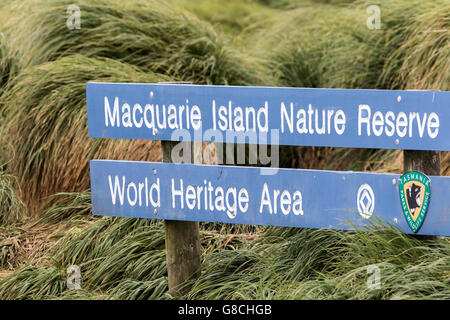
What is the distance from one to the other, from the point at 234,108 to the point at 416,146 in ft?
2.95

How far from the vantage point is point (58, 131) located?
5.21 m

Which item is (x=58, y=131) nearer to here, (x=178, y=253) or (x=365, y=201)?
(x=178, y=253)

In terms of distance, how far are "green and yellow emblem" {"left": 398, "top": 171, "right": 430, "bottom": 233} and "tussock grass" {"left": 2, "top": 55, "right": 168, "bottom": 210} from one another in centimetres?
223

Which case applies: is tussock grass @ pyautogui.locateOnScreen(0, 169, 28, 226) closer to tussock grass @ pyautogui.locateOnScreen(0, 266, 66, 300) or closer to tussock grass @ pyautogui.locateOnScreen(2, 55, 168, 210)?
tussock grass @ pyautogui.locateOnScreen(2, 55, 168, 210)

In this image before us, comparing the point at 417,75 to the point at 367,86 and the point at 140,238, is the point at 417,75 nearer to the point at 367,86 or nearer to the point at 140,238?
the point at 367,86

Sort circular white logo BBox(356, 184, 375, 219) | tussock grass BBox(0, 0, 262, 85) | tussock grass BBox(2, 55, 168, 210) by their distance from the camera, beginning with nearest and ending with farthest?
circular white logo BBox(356, 184, 375, 219) → tussock grass BBox(2, 55, 168, 210) → tussock grass BBox(0, 0, 262, 85)

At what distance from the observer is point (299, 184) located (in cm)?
346

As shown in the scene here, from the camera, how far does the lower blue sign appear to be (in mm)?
3332

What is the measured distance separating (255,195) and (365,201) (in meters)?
0.54

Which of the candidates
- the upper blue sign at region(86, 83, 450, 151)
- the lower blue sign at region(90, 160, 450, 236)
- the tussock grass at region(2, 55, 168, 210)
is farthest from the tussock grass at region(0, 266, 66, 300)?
the tussock grass at region(2, 55, 168, 210)

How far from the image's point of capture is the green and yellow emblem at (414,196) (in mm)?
3247

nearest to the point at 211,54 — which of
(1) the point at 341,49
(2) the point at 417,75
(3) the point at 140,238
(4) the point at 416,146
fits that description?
(1) the point at 341,49

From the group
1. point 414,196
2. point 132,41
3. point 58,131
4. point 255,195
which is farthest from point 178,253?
point 132,41

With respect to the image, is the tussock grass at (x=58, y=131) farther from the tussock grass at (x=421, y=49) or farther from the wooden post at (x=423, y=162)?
the wooden post at (x=423, y=162)
